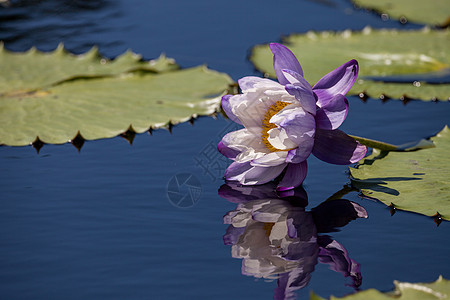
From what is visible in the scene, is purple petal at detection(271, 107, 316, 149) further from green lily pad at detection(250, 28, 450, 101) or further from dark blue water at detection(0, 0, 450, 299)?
green lily pad at detection(250, 28, 450, 101)

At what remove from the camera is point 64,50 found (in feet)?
10.3

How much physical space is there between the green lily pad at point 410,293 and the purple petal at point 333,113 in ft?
1.89

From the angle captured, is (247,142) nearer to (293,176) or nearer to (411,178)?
(293,176)

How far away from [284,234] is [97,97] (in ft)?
4.38

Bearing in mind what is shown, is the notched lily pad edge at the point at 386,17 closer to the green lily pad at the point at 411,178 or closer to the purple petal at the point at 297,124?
the green lily pad at the point at 411,178

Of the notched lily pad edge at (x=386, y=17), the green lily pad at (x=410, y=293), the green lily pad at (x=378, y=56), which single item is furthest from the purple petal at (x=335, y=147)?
the notched lily pad edge at (x=386, y=17)

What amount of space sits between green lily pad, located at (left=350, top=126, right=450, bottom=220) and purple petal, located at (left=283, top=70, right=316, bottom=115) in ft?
1.06

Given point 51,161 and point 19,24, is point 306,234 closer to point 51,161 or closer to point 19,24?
point 51,161

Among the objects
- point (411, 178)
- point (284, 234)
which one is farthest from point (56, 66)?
point (411, 178)

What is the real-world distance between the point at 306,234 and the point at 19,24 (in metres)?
2.96

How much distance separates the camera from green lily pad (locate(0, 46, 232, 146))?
2.41 m

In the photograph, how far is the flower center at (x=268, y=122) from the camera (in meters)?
1.82

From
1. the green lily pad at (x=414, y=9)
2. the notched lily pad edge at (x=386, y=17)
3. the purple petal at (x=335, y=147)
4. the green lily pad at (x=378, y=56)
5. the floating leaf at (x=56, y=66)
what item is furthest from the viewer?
the green lily pad at (x=414, y=9)

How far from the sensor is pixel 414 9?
3.82 metres
